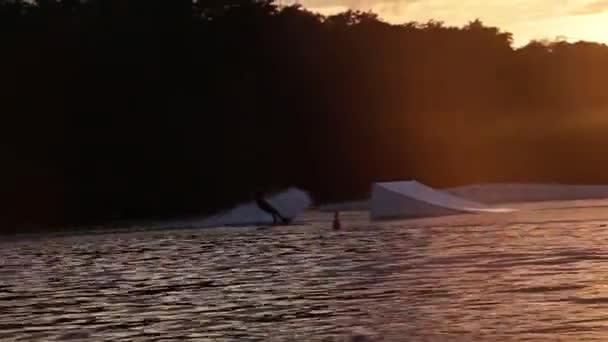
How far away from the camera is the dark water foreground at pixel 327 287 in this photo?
14.1 m

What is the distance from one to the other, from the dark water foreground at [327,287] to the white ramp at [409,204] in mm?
8047

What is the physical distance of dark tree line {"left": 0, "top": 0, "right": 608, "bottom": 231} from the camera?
58.3 metres

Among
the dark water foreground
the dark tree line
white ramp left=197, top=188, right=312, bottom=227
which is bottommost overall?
the dark water foreground

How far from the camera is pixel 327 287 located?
60.4 feet

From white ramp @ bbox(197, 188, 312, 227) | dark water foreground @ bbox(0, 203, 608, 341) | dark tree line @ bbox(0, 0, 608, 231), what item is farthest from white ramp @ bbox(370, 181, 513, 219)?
dark tree line @ bbox(0, 0, 608, 231)

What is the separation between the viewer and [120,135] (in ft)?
196

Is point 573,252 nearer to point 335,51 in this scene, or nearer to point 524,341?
point 524,341

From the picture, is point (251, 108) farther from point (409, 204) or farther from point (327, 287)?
point (327, 287)

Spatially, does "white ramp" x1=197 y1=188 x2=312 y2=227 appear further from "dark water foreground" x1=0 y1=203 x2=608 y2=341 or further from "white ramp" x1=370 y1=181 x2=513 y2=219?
"dark water foreground" x1=0 y1=203 x2=608 y2=341

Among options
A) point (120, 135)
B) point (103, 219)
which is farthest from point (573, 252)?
point (120, 135)

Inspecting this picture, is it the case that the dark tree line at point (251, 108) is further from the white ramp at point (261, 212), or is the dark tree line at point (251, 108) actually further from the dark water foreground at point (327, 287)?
the dark water foreground at point (327, 287)

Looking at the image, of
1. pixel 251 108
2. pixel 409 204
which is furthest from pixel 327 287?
pixel 251 108

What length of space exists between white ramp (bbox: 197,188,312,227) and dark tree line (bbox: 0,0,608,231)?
11311mm

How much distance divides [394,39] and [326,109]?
359 inches
